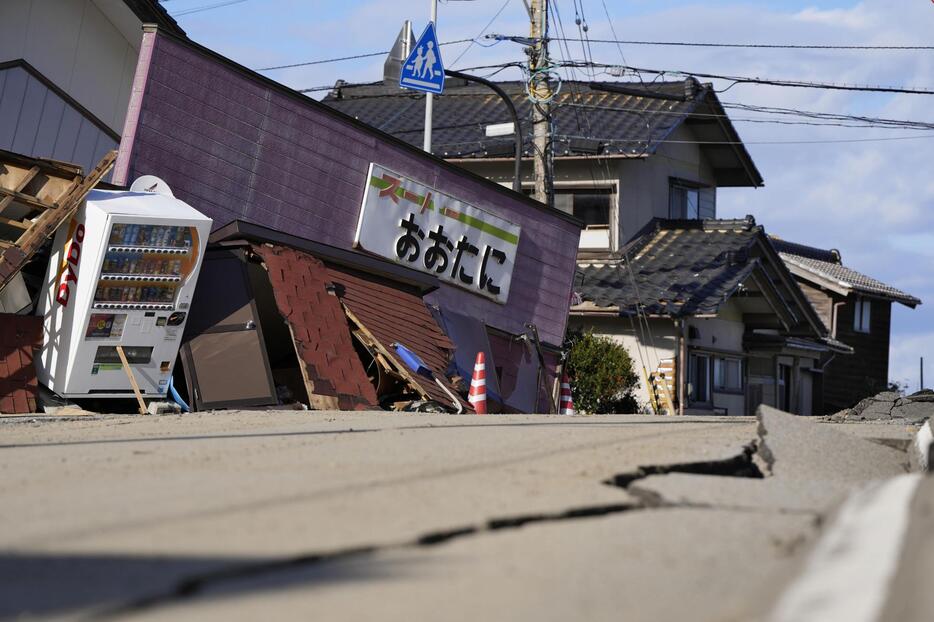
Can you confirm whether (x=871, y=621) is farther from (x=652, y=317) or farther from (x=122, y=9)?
(x=652, y=317)

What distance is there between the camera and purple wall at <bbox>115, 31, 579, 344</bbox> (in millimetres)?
15273

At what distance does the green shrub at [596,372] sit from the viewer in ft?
81.9

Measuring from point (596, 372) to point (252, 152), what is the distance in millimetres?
11060

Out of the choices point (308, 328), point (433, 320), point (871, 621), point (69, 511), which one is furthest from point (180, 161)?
point (871, 621)

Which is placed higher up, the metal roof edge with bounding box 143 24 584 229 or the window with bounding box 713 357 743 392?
the metal roof edge with bounding box 143 24 584 229

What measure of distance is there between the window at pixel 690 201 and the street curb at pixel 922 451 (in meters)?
23.6

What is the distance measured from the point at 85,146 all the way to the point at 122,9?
7.69 feet

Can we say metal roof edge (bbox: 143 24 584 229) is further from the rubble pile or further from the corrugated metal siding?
the rubble pile

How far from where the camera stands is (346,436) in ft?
30.2

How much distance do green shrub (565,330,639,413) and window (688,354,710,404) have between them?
386cm

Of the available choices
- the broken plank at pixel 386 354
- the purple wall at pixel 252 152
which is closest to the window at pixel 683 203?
the purple wall at pixel 252 152

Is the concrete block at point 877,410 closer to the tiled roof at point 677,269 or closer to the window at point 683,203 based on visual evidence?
the tiled roof at point 677,269

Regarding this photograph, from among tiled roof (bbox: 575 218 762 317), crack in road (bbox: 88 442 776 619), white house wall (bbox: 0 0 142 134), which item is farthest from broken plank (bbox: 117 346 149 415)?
tiled roof (bbox: 575 218 762 317)

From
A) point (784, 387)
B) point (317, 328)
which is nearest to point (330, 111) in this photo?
point (317, 328)
